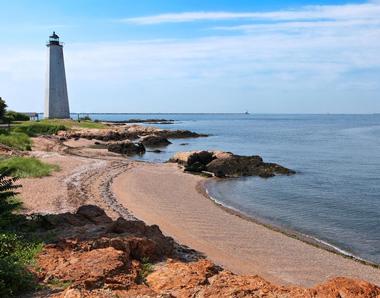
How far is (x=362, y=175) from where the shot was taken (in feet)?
110

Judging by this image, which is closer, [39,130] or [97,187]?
[97,187]

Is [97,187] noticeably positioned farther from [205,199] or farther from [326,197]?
[326,197]

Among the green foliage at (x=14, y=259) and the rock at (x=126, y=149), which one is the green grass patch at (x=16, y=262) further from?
the rock at (x=126, y=149)

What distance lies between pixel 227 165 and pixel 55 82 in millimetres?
45563

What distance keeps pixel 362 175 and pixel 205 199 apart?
50.7 ft

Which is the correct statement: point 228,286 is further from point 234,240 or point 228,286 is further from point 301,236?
point 301,236

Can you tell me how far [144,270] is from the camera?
8.31 meters

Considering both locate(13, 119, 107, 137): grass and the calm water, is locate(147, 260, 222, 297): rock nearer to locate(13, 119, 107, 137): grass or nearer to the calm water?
the calm water

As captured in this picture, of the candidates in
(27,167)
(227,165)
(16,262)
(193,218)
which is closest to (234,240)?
(193,218)

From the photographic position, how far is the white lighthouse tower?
234 ft

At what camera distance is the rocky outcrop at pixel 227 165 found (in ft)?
110

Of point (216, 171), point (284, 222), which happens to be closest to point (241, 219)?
point (284, 222)

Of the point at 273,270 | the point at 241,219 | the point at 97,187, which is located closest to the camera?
the point at 273,270

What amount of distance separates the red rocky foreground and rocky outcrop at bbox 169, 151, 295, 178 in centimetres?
2298
